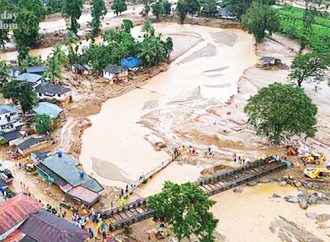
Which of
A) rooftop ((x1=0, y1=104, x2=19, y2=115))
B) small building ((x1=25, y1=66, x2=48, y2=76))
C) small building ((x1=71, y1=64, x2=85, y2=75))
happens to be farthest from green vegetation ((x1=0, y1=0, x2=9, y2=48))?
rooftop ((x1=0, y1=104, x2=19, y2=115))

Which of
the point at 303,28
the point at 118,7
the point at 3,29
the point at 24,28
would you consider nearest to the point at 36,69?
the point at 24,28

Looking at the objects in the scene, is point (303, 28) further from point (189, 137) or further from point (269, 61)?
point (189, 137)

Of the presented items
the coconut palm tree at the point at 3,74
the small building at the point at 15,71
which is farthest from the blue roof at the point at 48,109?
the small building at the point at 15,71

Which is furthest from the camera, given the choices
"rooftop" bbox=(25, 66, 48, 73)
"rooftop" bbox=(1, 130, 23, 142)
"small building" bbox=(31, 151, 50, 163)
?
"rooftop" bbox=(25, 66, 48, 73)

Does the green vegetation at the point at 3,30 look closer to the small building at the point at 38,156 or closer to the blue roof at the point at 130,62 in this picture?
the blue roof at the point at 130,62

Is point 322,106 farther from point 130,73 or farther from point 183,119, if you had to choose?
point 130,73

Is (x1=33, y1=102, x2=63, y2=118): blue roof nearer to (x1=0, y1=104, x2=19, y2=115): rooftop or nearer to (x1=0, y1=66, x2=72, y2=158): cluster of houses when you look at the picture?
(x1=0, y1=66, x2=72, y2=158): cluster of houses
